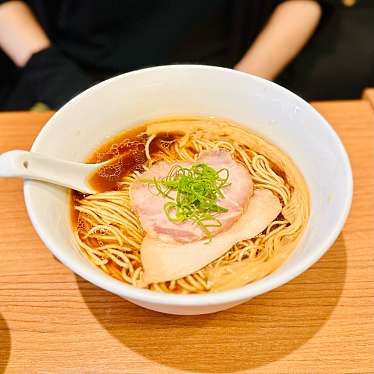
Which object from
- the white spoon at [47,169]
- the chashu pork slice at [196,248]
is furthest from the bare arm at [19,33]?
the chashu pork slice at [196,248]

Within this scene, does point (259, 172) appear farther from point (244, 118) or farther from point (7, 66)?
point (7, 66)

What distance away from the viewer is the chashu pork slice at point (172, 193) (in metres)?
0.87

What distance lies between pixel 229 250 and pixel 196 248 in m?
0.07

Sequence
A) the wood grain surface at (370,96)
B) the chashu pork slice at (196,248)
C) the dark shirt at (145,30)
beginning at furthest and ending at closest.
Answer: the dark shirt at (145,30)
the wood grain surface at (370,96)
the chashu pork slice at (196,248)

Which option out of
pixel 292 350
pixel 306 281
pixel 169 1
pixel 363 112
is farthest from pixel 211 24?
pixel 292 350

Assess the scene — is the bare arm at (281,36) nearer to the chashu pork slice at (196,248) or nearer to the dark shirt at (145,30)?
the dark shirt at (145,30)

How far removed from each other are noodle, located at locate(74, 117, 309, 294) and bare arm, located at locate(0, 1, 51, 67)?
29.5 inches

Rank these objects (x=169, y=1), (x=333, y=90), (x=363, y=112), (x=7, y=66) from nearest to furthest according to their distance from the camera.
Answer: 1. (x=363, y=112)
2. (x=169, y=1)
3. (x=7, y=66)
4. (x=333, y=90)

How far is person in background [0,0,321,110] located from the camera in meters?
1.53

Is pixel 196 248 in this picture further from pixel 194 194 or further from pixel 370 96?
pixel 370 96

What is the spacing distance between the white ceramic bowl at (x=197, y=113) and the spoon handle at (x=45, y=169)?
0.03 metres

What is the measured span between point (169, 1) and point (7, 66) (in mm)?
789

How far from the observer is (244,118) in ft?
3.67

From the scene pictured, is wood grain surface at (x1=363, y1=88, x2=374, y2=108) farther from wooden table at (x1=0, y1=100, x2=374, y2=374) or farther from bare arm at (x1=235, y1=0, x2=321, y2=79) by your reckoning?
wooden table at (x1=0, y1=100, x2=374, y2=374)
